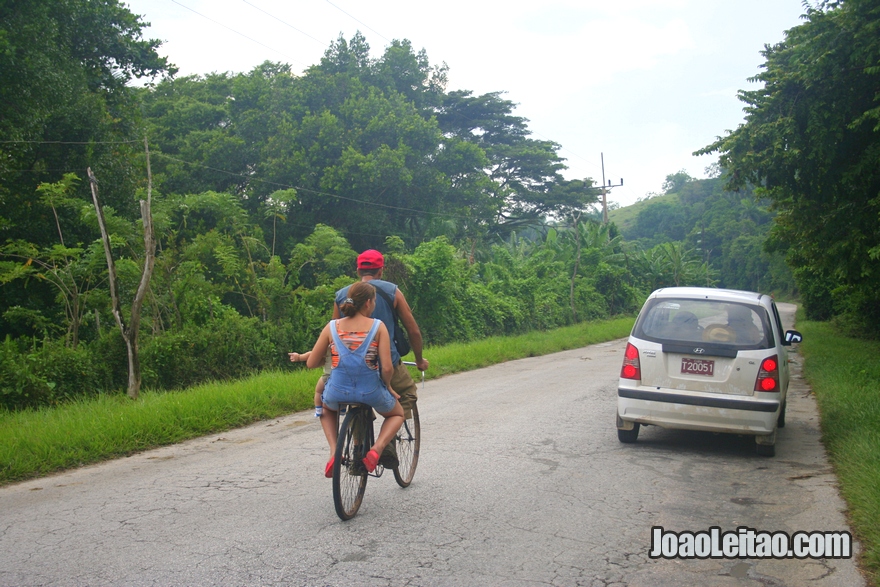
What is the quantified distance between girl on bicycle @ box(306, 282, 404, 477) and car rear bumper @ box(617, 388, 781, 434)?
3.32 metres

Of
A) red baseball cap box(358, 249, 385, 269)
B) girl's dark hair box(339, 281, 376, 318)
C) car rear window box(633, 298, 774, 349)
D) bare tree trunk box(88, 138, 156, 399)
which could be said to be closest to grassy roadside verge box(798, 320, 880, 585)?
car rear window box(633, 298, 774, 349)

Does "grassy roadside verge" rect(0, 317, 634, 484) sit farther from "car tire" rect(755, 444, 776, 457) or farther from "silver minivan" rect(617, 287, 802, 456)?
"car tire" rect(755, 444, 776, 457)

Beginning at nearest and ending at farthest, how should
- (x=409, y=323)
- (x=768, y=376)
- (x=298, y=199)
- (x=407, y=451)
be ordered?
(x=409, y=323), (x=407, y=451), (x=768, y=376), (x=298, y=199)

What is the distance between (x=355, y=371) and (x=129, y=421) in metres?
4.30

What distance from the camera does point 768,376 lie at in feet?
24.2

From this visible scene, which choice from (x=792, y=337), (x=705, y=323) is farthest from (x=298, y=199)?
(x=705, y=323)

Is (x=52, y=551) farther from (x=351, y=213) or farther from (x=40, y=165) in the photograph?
(x=351, y=213)

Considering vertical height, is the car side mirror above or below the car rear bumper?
above

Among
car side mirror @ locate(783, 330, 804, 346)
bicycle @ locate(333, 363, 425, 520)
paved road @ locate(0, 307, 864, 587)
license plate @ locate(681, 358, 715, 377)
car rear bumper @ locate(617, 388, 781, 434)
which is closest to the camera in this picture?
paved road @ locate(0, 307, 864, 587)

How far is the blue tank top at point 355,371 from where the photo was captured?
5113mm

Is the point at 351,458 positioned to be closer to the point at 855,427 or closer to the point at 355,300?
the point at 355,300

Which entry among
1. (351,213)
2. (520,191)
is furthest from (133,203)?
(520,191)

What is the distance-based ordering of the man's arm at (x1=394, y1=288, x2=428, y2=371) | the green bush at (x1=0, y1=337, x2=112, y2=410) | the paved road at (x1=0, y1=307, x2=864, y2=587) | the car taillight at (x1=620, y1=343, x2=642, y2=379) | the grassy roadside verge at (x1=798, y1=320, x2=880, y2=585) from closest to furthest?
the paved road at (x1=0, y1=307, x2=864, y2=587) < the grassy roadside verge at (x1=798, y1=320, x2=880, y2=585) < the man's arm at (x1=394, y1=288, x2=428, y2=371) < the car taillight at (x1=620, y1=343, x2=642, y2=379) < the green bush at (x1=0, y1=337, x2=112, y2=410)

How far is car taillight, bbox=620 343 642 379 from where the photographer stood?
307 inches
